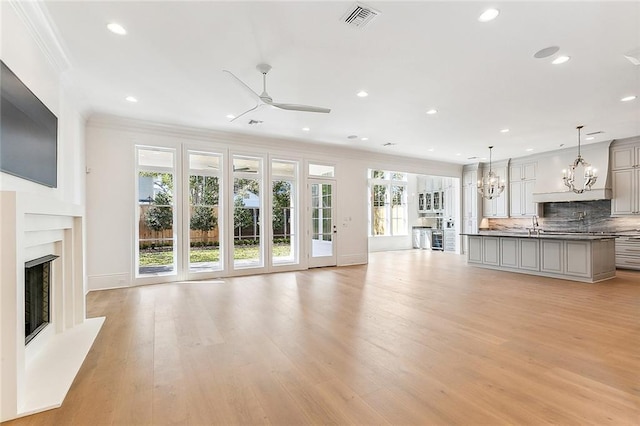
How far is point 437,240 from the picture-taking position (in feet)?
37.7

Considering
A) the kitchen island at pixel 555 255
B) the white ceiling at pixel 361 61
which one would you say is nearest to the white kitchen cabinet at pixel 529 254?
the kitchen island at pixel 555 255

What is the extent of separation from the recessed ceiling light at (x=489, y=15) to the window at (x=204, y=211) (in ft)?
17.0

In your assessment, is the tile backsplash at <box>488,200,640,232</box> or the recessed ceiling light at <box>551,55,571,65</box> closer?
the recessed ceiling light at <box>551,55,571,65</box>

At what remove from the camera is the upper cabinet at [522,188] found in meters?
8.86

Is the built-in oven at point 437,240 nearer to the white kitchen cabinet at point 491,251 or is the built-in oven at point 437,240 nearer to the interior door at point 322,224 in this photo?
the white kitchen cabinet at point 491,251

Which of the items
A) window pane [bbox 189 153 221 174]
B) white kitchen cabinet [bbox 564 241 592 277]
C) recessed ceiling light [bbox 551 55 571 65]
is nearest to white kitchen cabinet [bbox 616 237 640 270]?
white kitchen cabinet [bbox 564 241 592 277]

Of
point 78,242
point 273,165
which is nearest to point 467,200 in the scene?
point 273,165

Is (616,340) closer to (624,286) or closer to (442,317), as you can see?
(442,317)

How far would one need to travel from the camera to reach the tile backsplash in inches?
294

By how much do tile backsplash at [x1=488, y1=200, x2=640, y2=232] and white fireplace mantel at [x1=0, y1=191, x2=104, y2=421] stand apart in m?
10.5

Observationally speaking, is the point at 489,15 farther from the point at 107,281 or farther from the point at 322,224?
the point at 107,281

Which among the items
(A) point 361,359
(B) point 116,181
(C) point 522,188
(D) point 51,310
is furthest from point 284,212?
(C) point 522,188

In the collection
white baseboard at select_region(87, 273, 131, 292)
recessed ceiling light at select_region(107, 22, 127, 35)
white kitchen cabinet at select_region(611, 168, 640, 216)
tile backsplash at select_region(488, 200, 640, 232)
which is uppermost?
recessed ceiling light at select_region(107, 22, 127, 35)

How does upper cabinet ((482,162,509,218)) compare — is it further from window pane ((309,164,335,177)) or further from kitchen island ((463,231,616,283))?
window pane ((309,164,335,177))
